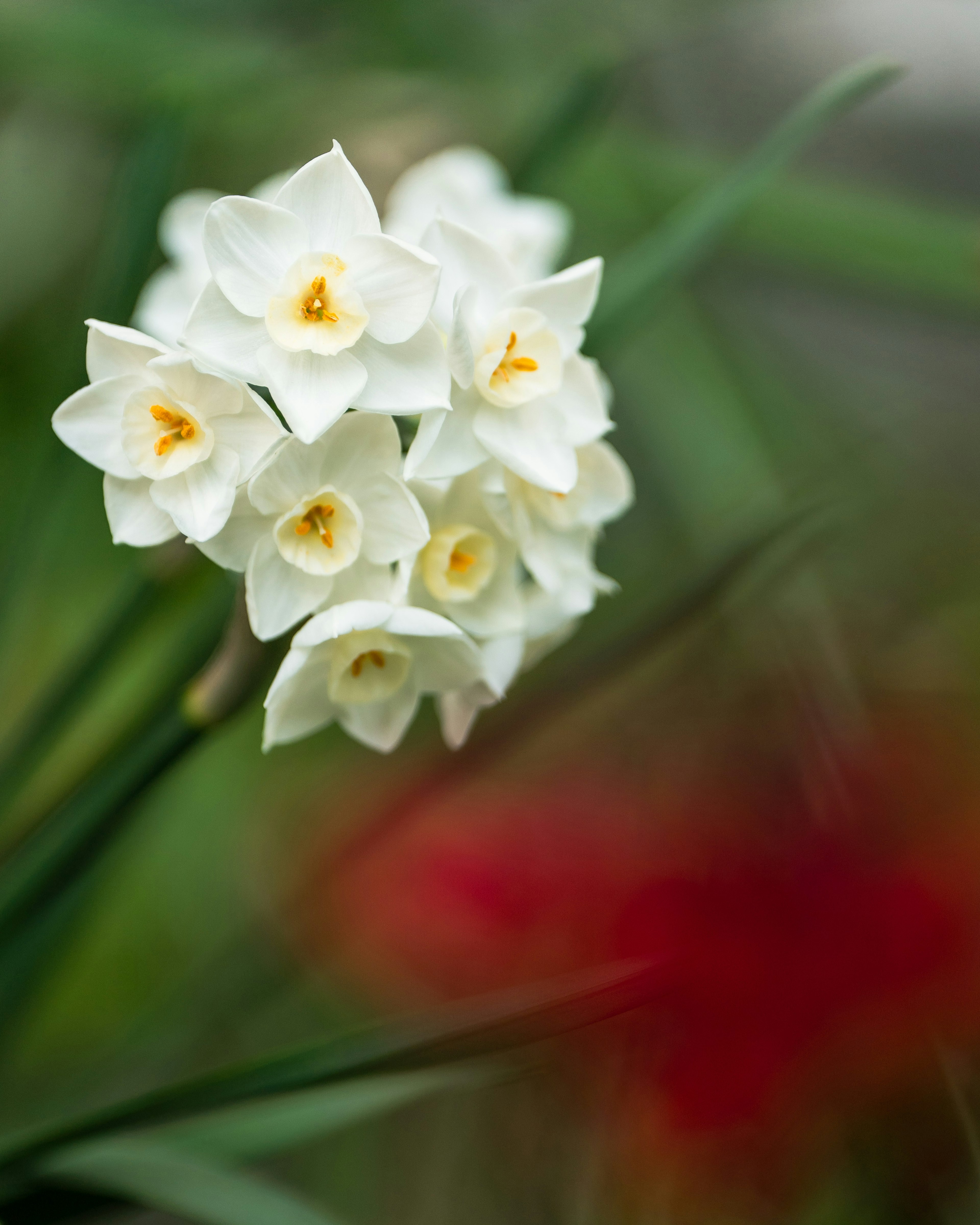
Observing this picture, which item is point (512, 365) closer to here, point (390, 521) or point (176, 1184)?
point (390, 521)

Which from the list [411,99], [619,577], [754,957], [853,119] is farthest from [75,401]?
[853,119]

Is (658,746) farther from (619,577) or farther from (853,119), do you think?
(853,119)

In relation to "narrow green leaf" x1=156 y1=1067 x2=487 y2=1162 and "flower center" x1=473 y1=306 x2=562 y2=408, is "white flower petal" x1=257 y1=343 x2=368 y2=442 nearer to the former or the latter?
"flower center" x1=473 y1=306 x2=562 y2=408

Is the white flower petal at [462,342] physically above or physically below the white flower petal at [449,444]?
above

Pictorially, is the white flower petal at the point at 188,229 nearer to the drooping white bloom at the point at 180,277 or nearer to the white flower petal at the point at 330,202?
the drooping white bloom at the point at 180,277

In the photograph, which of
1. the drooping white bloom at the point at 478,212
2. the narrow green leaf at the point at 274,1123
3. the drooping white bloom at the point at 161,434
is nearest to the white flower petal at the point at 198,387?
the drooping white bloom at the point at 161,434

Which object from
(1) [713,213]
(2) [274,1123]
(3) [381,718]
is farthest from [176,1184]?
(1) [713,213]
